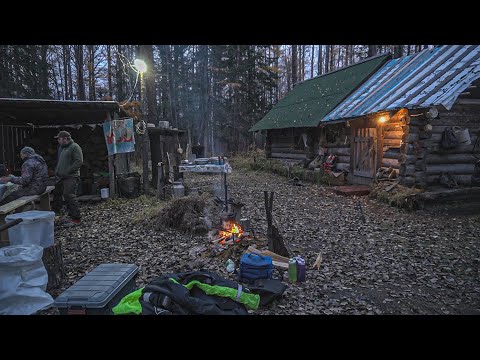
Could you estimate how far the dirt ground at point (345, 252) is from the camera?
4367 millimetres

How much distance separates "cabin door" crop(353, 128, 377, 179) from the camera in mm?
11942

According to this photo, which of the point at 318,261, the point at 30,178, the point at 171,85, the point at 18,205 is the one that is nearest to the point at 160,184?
the point at 30,178

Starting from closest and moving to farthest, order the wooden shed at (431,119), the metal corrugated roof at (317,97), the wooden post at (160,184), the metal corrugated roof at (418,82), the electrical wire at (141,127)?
the metal corrugated roof at (418,82), the wooden shed at (431,119), the wooden post at (160,184), the electrical wire at (141,127), the metal corrugated roof at (317,97)

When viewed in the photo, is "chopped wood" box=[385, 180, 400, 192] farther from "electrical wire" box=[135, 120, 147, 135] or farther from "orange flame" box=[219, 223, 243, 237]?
"electrical wire" box=[135, 120, 147, 135]

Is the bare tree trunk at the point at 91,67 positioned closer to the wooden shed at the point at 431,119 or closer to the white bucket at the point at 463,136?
the wooden shed at the point at 431,119

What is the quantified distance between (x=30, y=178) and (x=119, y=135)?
393cm

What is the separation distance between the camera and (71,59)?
24875mm

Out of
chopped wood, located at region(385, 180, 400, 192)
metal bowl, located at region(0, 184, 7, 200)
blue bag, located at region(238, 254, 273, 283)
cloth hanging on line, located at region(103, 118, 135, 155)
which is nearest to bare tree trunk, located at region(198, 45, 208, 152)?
cloth hanging on line, located at region(103, 118, 135, 155)

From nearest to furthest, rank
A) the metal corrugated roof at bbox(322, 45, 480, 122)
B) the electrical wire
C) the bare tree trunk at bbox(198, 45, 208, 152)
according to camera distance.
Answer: the metal corrugated roof at bbox(322, 45, 480, 122), the electrical wire, the bare tree trunk at bbox(198, 45, 208, 152)

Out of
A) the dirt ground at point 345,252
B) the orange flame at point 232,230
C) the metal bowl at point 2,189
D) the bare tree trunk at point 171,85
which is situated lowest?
the dirt ground at point 345,252

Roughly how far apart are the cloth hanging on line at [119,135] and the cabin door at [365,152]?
28.6 feet

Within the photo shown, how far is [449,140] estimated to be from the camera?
31.9 feet

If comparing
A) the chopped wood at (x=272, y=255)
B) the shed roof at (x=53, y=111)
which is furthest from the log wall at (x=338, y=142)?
the chopped wood at (x=272, y=255)

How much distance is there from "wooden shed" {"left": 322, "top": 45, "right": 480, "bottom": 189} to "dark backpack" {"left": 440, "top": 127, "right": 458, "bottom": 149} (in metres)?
0.12
